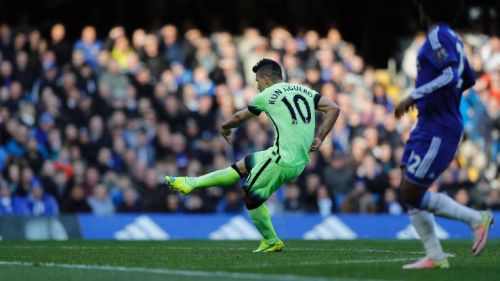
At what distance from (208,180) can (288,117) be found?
3.88ft

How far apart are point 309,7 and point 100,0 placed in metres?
5.49

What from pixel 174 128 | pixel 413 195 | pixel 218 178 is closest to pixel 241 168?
pixel 218 178

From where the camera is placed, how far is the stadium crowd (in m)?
20.3

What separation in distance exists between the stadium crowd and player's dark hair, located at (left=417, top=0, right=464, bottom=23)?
11.1 meters

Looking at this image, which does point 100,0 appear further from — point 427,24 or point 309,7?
point 427,24

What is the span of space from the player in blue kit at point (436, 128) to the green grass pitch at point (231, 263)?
437mm

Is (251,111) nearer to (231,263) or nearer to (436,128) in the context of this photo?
(231,263)

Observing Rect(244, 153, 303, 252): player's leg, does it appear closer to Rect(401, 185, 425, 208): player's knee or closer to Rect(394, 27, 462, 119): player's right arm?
Rect(401, 185, 425, 208): player's knee

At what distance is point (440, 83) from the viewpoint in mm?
9883

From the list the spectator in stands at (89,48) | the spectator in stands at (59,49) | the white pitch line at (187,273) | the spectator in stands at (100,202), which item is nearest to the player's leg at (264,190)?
the white pitch line at (187,273)

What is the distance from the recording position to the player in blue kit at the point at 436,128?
9.95 metres

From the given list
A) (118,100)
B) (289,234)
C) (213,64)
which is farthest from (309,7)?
(289,234)

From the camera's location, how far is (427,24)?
33.3 ft

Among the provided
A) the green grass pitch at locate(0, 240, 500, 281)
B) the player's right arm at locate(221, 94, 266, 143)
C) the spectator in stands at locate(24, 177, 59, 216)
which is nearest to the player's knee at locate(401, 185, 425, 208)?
the green grass pitch at locate(0, 240, 500, 281)
